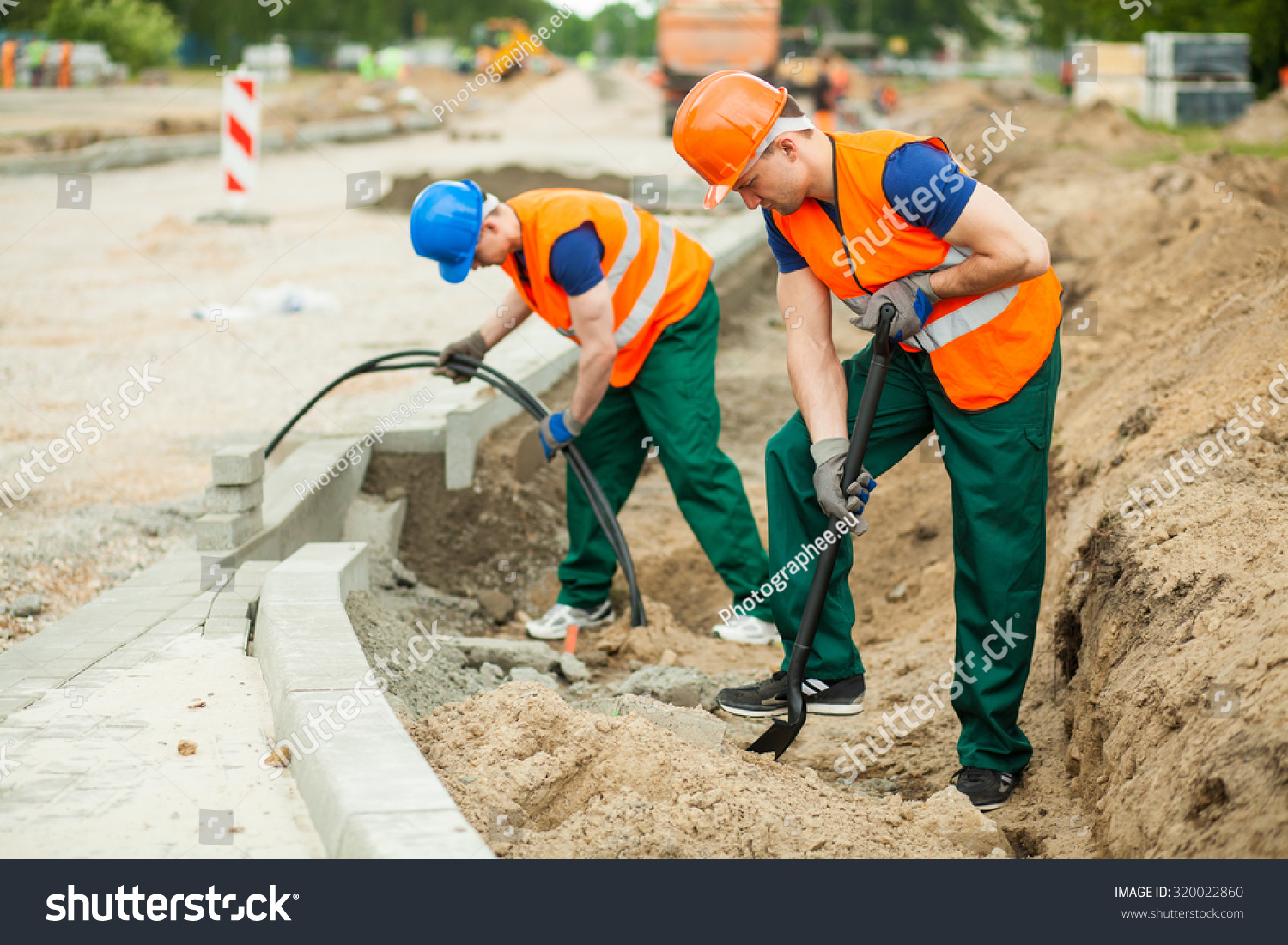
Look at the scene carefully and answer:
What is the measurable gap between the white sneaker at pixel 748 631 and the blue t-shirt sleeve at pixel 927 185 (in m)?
2.09

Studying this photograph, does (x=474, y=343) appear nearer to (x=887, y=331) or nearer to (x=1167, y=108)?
(x=887, y=331)

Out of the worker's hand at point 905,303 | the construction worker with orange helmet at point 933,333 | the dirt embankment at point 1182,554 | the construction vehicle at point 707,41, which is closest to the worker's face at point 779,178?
the construction worker with orange helmet at point 933,333

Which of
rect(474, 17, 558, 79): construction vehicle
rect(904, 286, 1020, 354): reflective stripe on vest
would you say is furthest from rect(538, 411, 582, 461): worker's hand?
rect(474, 17, 558, 79): construction vehicle

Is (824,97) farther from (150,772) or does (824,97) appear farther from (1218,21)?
(150,772)

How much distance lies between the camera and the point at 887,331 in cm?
299

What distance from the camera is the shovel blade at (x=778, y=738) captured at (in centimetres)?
335

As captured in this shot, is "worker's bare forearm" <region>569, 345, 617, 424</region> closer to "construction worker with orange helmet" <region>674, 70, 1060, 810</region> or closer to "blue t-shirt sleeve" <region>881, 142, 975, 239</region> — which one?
"construction worker with orange helmet" <region>674, 70, 1060, 810</region>

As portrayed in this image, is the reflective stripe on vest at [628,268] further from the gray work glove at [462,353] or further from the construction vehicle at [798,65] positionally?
the construction vehicle at [798,65]

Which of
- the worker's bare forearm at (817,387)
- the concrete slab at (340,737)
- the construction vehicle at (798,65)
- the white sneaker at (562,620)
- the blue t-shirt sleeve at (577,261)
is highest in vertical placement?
the construction vehicle at (798,65)

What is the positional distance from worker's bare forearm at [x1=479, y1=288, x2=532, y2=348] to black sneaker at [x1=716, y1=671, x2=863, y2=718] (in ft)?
5.70

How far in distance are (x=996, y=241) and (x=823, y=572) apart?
0.99m

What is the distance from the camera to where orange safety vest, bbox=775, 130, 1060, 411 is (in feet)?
9.64

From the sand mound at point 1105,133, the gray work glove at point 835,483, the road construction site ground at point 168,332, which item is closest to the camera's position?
the gray work glove at point 835,483
